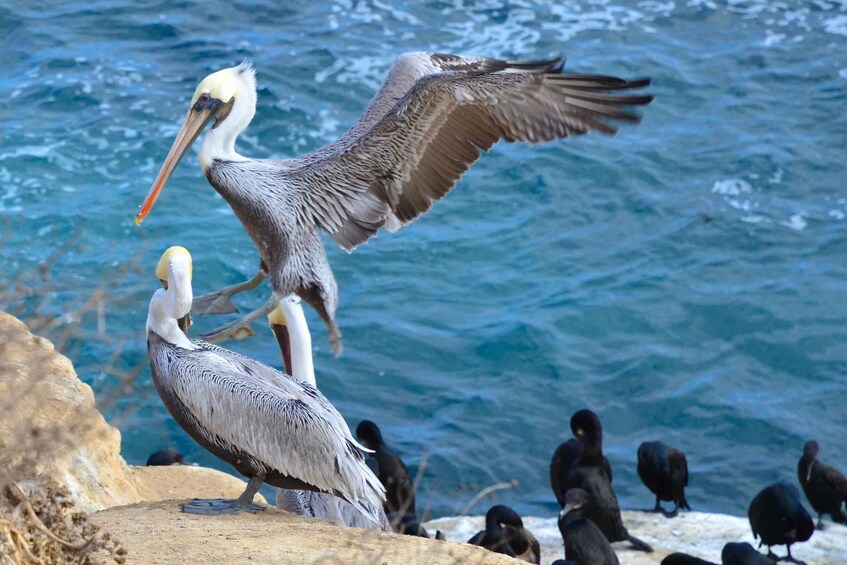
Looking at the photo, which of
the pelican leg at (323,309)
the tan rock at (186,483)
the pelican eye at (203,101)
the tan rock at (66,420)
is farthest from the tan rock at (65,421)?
the pelican eye at (203,101)

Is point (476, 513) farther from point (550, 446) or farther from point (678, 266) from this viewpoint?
point (678, 266)

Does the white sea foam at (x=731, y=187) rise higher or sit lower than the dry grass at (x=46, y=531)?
lower

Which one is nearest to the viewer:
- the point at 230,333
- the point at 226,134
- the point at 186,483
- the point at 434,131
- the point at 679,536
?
the point at 230,333

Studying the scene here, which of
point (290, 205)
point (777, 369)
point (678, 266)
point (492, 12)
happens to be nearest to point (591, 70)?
point (492, 12)

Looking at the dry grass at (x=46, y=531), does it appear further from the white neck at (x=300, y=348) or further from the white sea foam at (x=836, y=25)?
the white sea foam at (x=836, y=25)

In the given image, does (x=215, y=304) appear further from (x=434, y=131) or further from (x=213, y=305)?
(x=434, y=131)

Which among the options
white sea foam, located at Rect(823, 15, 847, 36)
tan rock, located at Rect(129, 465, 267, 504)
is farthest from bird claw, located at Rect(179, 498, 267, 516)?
white sea foam, located at Rect(823, 15, 847, 36)

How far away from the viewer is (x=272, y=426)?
17.1ft

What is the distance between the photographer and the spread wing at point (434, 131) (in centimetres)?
648

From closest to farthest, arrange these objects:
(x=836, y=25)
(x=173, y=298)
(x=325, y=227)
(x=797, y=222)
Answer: (x=173, y=298) < (x=325, y=227) < (x=797, y=222) < (x=836, y=25)

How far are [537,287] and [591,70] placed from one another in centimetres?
328

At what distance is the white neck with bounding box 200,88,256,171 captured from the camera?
657cm

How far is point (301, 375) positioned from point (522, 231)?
21.5 ft

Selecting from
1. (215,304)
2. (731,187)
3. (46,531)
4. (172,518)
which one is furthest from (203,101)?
(731,187)
